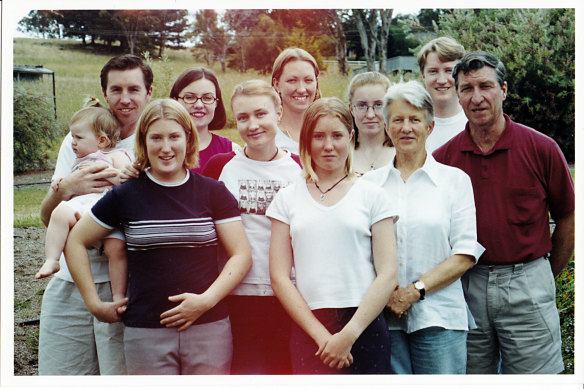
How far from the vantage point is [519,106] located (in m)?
3.56

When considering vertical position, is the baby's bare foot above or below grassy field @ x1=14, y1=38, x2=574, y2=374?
below

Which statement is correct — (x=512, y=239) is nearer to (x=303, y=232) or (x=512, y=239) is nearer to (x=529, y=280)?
(x=529, y=280)

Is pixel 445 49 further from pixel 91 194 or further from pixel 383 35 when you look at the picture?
pixel 91 194

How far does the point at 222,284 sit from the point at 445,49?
1.97 metres

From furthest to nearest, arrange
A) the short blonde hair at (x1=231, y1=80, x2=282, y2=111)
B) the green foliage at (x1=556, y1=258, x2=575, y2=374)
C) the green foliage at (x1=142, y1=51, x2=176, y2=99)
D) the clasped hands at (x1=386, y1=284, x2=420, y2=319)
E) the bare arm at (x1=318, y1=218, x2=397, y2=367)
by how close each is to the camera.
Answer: the green foliage at (x1=556, y1=258, x2=575, y2=374) → the green foliage at (x1=142, y1=51, x2=176, y2=99) → the short blonde hair at (x1=231, y1=80, x2=282, y2=111) → the clasped hands at (x1=386, y1=284, x2=420, y2=319) → the bare arm at (x1=318, y1=218, x2=397, y2=367)

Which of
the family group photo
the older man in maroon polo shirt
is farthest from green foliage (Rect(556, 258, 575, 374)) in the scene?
the older man in maroon polo shirt

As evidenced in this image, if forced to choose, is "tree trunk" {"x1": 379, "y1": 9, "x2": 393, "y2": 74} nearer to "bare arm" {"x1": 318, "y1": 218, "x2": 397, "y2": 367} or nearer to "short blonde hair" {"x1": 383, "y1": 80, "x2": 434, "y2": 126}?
"short blonde hair" {"x1": 383, "y1": 80, "x2": 434, "y2": 126}

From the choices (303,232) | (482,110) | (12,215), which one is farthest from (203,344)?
(482,110)

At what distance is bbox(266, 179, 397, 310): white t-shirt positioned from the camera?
2863mm

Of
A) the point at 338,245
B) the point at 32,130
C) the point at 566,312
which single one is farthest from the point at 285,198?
the point at 566,312

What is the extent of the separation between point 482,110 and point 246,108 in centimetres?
133

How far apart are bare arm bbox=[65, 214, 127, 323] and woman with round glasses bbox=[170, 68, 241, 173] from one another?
75 cm

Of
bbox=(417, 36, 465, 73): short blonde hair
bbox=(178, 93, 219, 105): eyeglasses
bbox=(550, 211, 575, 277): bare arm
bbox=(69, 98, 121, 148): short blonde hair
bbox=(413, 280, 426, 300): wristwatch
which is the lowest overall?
bbox=(413, 280, 426, 300): wristwatch

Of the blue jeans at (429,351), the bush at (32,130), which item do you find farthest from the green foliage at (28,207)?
the blue jeans at (429,351)
